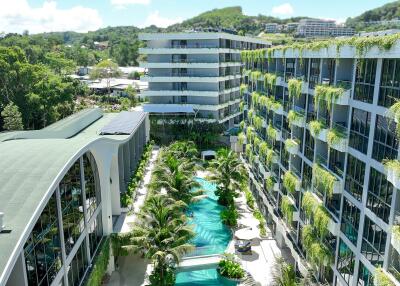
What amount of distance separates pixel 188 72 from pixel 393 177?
5550 centimetres

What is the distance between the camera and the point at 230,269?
101 ft

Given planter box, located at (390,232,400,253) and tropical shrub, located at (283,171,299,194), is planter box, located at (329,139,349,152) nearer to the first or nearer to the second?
planter box, located at (390,232,400,253)

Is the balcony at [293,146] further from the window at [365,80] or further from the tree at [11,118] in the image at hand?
the tree at [11,118]

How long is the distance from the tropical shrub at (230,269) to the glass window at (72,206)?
1214cm

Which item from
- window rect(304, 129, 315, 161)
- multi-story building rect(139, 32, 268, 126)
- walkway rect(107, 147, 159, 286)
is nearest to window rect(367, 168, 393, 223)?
window rect(304, 129, 315, 161)

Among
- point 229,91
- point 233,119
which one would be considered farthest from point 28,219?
point 233,119

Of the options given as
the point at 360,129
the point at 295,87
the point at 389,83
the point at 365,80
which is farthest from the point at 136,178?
the point at 389,83

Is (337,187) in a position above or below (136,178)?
above

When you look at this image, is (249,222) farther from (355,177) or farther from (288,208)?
(355,177)

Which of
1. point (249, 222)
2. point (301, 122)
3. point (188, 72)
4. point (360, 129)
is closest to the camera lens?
point (360, 129)

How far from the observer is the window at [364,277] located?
19691mm

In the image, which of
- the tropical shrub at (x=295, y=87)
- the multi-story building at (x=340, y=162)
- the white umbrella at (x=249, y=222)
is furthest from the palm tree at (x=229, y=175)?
the tropical shrub at (x=295, y=87)

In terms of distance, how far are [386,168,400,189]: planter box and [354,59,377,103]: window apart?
4720mm

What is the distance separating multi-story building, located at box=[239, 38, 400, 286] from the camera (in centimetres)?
1798
